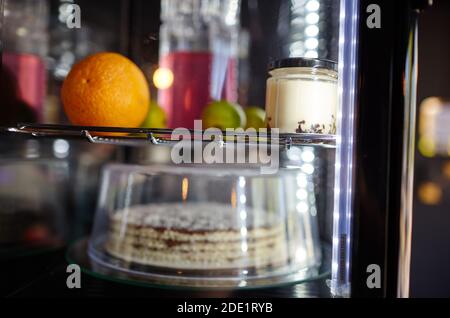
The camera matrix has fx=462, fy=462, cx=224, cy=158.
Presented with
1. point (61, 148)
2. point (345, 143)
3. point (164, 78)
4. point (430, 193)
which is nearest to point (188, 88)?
point (164, 78)

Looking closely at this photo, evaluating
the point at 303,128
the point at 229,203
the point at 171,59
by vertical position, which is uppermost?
the point at 171,59

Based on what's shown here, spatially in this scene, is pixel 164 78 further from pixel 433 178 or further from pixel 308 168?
pixel 433 178

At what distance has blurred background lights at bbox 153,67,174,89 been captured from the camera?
946 millimetres

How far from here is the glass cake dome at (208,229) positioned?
34.8 inches

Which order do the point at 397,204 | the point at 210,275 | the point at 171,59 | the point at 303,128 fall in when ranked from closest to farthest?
the point at 397,204
the point at 303,128
the point at 210,275
the point at 171,59

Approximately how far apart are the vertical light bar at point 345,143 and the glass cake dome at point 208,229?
0.64 feet

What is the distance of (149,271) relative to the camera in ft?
2.88

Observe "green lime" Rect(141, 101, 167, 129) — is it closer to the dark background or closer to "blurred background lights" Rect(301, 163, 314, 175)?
"blurred background lights" Rect(301, 163, 314, 175)

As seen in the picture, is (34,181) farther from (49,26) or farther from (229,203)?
(229,203)

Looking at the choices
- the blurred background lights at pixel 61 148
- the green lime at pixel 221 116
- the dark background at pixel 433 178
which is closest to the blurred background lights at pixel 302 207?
the green lime at pixel 221 116

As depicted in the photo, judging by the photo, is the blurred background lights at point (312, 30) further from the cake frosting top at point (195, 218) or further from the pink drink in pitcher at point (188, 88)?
the cake frosting top at point (195, 218)
